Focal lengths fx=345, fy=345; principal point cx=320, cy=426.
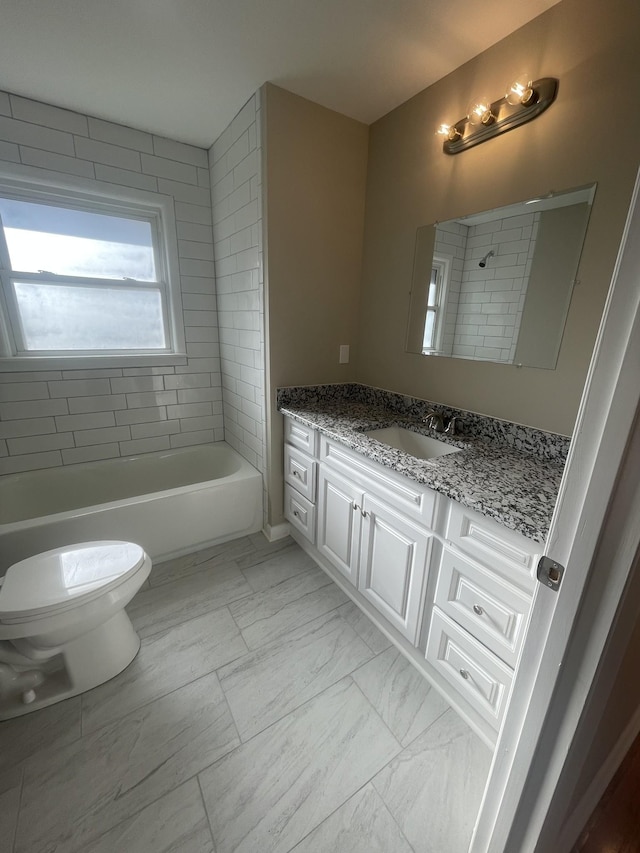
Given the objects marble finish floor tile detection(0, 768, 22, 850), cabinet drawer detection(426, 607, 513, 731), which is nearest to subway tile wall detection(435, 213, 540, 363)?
cabinet drawer detection(426, 607, 513, 731)

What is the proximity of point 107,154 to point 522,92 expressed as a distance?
7.00 ft

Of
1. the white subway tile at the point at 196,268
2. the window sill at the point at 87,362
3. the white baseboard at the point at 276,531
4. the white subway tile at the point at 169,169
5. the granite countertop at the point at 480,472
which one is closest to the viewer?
the granite countertop at the point at 480,472

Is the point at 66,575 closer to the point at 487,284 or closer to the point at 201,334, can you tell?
the point at 201,334

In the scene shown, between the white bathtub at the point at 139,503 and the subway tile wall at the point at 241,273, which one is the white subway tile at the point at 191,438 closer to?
the white bathtub at the point at 139,503

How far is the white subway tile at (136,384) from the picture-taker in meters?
2.31

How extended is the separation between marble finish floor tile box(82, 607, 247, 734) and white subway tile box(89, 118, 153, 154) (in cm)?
267

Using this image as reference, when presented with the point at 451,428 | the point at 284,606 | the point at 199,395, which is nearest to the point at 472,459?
the point at 451,428

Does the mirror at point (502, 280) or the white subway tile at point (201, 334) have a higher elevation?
the mirror at point (502, 280)

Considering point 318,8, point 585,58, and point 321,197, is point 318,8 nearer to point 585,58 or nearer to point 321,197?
point 321,197

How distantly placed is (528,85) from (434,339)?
957 mm

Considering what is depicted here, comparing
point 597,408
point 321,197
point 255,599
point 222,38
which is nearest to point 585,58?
point 321,197

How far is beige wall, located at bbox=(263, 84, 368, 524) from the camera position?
1.74m

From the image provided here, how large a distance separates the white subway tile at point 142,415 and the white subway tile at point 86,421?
0.19 ft

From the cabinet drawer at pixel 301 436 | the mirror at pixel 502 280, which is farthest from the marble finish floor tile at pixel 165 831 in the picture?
the mirror at pixel 502 280
